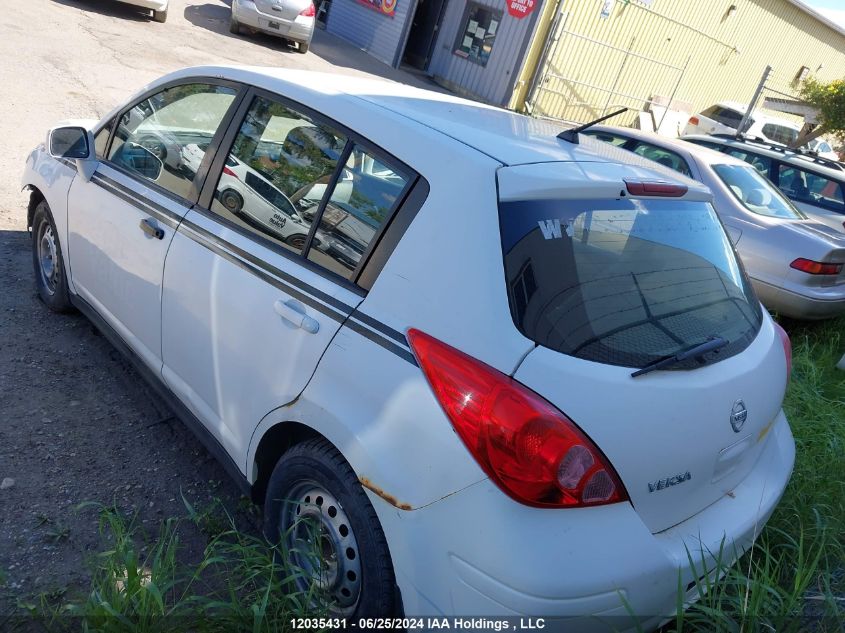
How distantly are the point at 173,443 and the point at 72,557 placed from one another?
0.82m

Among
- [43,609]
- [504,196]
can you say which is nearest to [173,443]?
[43,609]

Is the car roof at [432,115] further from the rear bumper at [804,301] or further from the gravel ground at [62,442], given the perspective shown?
the rear bumper at [804,301]

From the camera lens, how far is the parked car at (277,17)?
607 inches

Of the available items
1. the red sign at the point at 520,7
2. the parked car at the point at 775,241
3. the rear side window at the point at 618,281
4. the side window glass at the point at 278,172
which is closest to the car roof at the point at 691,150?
the parked car at the point at 775,241

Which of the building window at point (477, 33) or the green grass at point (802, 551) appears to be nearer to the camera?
the green grass at point (802, 551)

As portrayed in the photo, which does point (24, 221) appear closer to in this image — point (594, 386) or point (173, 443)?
point (173, 443)

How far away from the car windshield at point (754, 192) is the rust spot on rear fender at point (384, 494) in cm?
542

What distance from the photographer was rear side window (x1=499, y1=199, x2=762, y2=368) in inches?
75.9

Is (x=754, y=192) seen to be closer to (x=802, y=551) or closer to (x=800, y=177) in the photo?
(x=800, y=177)

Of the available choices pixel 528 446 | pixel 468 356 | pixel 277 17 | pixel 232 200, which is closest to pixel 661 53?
pixel 277 17

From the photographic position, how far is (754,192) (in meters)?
6.35

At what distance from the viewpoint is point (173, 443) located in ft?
10.8

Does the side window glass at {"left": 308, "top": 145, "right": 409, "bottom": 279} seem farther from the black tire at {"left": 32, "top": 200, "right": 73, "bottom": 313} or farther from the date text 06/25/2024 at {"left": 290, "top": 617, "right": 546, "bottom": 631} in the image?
the black tire at {"left": 32, "top": 200, "right": 73, "bottom": 313}

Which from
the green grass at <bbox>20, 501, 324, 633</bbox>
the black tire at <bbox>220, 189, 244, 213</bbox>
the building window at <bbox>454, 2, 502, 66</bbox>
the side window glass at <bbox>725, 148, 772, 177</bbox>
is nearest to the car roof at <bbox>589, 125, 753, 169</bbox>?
the side window glass at <bbox>725, 148, 772, 177</bbox>
